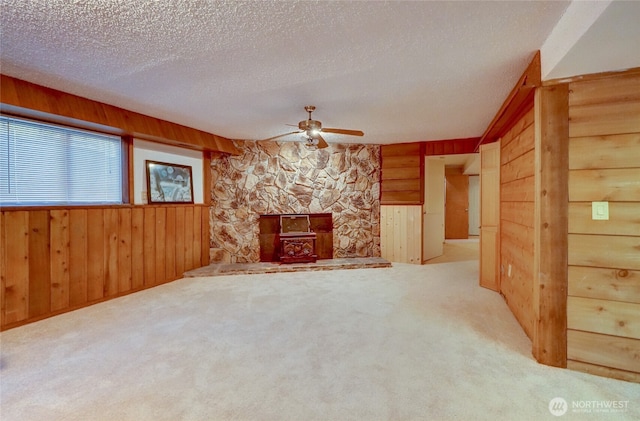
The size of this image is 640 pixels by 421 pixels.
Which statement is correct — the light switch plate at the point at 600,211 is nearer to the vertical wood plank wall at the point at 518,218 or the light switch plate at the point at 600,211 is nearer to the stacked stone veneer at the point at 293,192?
the vertical wood plank wall at the point at 518,218

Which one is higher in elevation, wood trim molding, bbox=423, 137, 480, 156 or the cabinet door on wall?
wood trim molding, bbox=423, 137, 480, 156

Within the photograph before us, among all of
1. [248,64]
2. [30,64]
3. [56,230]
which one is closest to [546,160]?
[248,64]

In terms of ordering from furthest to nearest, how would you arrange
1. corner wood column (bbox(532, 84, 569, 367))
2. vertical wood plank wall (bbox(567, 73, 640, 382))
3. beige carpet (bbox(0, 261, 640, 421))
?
corner wood column (bbox(532, 84, 569, 367)) < vertical wood plank wall (bbox(567, 73, 640, 382)) < beige carpet (bbox(0, 261, 640, 421))

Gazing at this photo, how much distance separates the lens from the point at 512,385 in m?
1.78

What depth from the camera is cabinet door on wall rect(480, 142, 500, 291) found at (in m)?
3.73

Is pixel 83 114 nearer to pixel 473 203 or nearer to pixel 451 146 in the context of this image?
pixel 451 146

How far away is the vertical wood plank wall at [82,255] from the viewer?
2691mm

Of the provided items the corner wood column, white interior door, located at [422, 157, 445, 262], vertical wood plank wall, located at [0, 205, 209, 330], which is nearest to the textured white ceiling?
the corner wood column

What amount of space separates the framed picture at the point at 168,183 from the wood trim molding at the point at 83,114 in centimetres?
38

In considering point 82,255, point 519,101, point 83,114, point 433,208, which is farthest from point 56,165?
point 433,208

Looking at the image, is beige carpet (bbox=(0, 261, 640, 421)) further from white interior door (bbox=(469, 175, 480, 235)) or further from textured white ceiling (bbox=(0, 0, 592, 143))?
white interior door (bbox=(469, 175, 480, 235))

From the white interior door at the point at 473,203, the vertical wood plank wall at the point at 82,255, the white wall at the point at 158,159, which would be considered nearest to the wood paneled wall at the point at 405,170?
the white wall at the point at 158,159

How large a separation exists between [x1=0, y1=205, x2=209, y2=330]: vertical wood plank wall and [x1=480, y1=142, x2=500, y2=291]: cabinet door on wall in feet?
14.7

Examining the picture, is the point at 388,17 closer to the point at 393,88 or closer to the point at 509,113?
the point at 393,88
